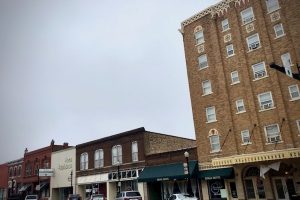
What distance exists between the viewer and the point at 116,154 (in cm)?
4353

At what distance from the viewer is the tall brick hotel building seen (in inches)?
1073

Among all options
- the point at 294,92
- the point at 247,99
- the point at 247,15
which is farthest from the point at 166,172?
the point at 247,15

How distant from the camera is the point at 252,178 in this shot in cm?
2889

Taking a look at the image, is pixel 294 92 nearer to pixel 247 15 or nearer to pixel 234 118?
pixel 234 118

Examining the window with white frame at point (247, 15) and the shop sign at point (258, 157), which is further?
the window with white frame at point (247, 15)

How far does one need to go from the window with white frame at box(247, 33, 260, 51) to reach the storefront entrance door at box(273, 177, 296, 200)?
13532 millimetres

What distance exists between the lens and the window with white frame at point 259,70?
98.4ft

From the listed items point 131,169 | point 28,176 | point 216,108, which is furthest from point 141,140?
point 28,176

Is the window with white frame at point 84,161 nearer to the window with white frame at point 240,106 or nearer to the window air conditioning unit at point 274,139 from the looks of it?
the window with white frame at point 240,106

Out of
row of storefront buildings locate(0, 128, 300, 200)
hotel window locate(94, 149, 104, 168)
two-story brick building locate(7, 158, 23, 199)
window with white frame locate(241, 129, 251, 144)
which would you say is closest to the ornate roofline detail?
window with white frame locate(241, 129, 251, 144)

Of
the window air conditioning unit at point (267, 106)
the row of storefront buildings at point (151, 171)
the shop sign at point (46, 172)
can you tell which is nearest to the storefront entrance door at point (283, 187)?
the row of storefront buildings at point (151, 171)

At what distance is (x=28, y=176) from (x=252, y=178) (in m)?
50.7

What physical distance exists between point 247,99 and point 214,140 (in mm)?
5756

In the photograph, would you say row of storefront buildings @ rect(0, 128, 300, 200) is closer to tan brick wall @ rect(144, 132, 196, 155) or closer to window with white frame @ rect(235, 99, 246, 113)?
tan brick wall @ rect(144, 132, 196, 155)
